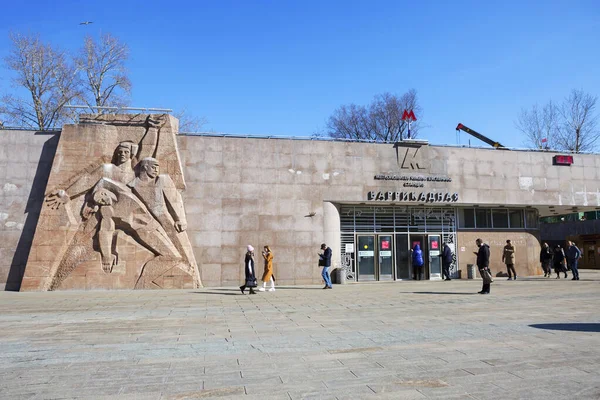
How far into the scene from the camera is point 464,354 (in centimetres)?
672

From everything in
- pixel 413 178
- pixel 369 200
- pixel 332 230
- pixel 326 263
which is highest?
pixel 413 178

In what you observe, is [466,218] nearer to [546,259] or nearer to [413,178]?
[413,178]

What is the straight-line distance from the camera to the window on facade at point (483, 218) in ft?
78.7

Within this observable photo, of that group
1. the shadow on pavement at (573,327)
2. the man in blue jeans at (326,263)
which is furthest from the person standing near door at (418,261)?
the shadow on pavement at (573,327)

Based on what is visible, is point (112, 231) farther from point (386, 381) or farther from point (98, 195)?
point (386, 381)

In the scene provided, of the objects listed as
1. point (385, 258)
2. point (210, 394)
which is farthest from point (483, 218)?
point (210, 394)

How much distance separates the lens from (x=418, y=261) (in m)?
22.2

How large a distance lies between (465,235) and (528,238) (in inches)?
144

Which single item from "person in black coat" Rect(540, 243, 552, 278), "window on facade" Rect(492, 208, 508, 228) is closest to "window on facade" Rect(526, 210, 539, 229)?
"window on facade" Rect(492, 208, 508, 228)

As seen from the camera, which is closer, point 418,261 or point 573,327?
point 573,327

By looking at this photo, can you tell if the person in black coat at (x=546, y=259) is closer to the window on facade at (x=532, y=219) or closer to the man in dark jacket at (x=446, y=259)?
the window on facade at (x=532, y=219)

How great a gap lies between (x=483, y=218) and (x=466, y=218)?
3.23 feet

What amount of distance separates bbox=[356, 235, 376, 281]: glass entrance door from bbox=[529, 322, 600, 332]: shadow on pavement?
511 inches

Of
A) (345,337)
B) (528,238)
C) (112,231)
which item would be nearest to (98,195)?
(112,231)
